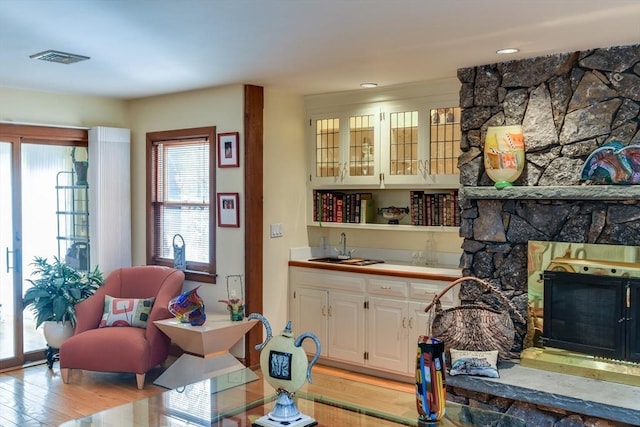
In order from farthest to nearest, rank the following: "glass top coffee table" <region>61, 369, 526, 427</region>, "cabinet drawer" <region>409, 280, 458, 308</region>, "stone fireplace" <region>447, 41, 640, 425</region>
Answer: "cabinet drawer" <region>409, 280, 458, 308</region> → "stone fireplace" <region>447, 41, 640, 425</region> → "glass top coffee table" <region>61, 369, 526, 427</region>

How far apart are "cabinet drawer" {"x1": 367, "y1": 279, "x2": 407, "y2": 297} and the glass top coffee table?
4.94ft

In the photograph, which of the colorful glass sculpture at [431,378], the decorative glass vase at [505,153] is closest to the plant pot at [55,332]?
the colorful glass sculpture at [431,378]

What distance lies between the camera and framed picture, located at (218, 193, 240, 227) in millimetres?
5129

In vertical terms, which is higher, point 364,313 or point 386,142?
point 386,142

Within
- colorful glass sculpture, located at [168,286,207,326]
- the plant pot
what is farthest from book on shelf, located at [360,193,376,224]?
the plant pot

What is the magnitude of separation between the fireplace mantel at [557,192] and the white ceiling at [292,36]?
34.7 inches

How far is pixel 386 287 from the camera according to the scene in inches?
194

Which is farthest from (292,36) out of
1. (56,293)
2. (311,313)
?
(56,293)

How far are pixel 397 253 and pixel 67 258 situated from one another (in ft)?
10.3

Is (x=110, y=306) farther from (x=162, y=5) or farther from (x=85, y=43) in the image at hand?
(x=162, y=5)

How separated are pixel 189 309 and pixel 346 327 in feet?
4.44

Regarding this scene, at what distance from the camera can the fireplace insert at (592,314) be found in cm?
369

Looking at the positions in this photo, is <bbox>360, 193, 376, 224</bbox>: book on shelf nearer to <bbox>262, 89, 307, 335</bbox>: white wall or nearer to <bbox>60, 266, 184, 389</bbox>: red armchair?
<bbox>262, 89, 307, 335</bbox>: white wall

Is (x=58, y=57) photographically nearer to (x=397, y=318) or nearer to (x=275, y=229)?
(x=275, y=229)
